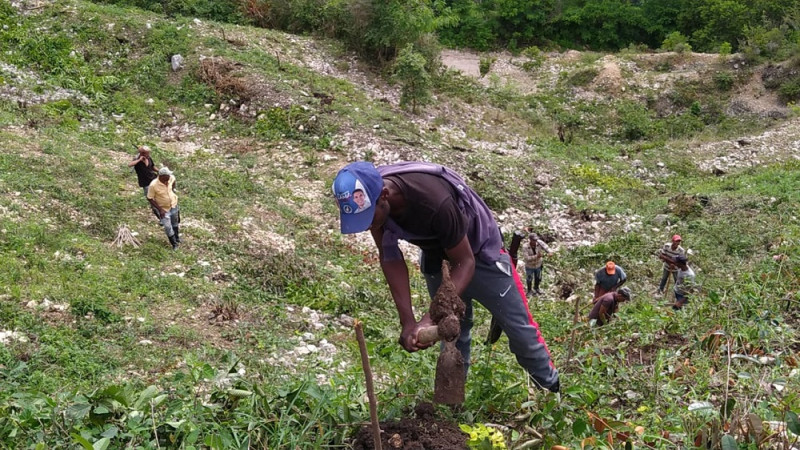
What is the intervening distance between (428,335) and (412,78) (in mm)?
10037

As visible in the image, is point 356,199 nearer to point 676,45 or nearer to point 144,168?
point 144,168

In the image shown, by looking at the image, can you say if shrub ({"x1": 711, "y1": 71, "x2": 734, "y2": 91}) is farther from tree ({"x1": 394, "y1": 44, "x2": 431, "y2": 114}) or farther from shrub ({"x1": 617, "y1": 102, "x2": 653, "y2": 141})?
tree ({"x1": 394, "y1": 44, "x2": 431, "y2": 114})

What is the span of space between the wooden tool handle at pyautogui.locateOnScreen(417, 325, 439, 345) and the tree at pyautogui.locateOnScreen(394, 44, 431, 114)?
9880 mm

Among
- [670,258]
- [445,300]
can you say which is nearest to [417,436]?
[445,300]

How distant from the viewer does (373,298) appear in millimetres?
6367

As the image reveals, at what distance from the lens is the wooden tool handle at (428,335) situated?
7.77ft

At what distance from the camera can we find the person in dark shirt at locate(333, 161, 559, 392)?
2.40 metres

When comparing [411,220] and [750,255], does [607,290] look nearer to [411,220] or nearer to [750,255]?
[750,255]

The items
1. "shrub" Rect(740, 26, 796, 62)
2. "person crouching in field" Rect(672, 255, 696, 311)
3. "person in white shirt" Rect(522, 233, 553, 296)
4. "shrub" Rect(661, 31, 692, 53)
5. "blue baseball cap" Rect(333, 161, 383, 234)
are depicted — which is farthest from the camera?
"shrub" Rect(661, 31, 692, 53)

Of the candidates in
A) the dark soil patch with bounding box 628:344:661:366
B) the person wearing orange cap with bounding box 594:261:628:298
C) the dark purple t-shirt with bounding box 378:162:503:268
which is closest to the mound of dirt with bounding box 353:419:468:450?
the dark purple t-shirt with bounding box 378:162:503:268

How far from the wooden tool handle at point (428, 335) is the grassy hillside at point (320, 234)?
1.56 ft

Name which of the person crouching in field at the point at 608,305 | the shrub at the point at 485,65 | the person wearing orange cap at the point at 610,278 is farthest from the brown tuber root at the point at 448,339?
the shrub at the point at 485,65

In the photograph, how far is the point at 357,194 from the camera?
7.72ft

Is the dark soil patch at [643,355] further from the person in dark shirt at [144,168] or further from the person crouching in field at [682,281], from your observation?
the person in dark shirt at [144,168]
